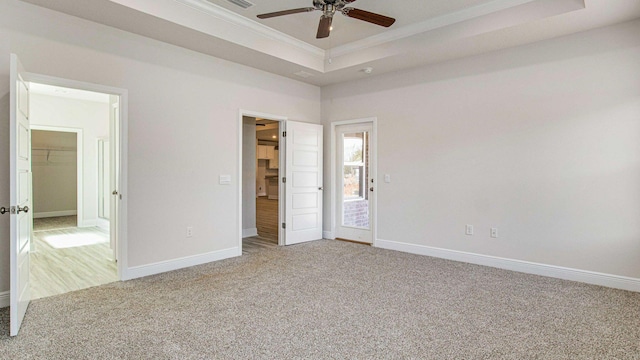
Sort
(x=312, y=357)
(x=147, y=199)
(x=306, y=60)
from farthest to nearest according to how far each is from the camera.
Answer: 1. (x=306, y=60)
2. (x=147, y=199)
3. (x=312, y=357)

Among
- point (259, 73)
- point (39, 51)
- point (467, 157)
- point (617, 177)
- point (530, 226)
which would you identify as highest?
point (259, 73)

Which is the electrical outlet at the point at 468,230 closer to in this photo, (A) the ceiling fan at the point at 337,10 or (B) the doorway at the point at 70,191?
(A) the ceiling fan at the point at 337,10

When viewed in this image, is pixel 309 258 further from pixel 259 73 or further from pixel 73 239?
pixel 73 239

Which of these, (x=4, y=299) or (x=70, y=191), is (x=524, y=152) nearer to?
(x=4, y=299)

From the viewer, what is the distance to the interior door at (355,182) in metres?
5.70

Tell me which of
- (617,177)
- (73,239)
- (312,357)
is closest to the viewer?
(312,357)

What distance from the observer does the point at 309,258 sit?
15.5ft

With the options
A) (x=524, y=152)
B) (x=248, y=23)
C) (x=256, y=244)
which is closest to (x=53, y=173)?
(x=256, y=244)

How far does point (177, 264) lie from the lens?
4188mm

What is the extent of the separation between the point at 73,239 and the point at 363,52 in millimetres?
6068

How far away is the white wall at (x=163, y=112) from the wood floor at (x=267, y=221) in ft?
5.36

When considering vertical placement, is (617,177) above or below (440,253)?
above

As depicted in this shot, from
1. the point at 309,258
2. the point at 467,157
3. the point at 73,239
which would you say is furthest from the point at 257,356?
the point at 73,239

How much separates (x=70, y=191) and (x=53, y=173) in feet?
2.08
